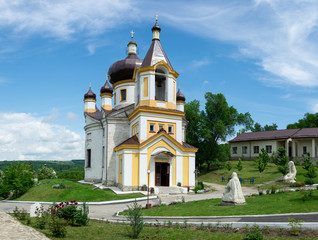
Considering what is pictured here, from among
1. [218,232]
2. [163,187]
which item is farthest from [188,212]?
[163,187]

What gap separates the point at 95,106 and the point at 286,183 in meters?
23.0

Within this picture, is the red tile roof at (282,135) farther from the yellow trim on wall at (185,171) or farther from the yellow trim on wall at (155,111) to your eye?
the yellow trim on wall at (155,111)

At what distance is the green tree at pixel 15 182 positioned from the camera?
2509cm

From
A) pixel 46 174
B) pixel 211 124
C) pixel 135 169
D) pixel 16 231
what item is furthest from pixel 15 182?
pixel 211 124

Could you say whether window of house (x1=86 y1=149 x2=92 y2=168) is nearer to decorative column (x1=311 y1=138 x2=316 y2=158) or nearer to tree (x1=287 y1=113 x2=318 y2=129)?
decorative column (x1=311 y1=138 x2=316 y2=158)

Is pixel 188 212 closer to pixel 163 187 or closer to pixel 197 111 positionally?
pixel 163 187

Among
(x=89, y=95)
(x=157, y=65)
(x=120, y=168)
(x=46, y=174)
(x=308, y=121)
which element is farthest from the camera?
(x=308, y=121)

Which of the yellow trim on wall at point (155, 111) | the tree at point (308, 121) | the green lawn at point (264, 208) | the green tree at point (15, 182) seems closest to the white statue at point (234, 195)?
the green lawn at point (264, 208)

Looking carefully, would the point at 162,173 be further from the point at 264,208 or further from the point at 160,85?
the point at 264,208

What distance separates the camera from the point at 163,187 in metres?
25.8

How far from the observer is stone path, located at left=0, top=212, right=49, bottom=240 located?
909 cm

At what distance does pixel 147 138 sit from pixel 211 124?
75.3ft

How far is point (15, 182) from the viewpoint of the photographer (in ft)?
82.3

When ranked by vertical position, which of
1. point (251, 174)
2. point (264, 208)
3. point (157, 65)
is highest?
point (157, 65)
